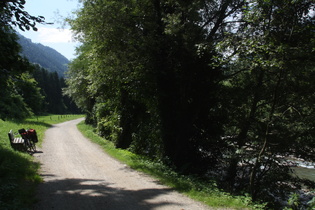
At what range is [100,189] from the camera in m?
7.24

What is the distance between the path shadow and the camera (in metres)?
6.00

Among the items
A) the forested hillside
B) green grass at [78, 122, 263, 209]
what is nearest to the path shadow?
green grass at [78, 122, 263, 209]

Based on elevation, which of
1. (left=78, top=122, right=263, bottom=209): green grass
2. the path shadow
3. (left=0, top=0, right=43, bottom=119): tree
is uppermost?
(left=0, top=0, right=43, bottom=119): tree

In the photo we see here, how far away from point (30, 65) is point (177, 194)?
597cm

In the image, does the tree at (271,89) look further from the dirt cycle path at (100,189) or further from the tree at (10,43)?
the tree at (10,43)

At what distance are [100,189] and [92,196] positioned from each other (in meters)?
0.65

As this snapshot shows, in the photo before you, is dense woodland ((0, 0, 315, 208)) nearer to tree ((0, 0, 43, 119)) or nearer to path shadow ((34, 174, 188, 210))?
tree ((0, 0, 43, 119))

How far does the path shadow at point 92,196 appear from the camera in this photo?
6.00m

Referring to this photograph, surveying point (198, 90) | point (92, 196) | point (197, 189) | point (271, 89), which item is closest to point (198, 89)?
point (198, 90)

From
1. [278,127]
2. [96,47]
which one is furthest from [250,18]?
[96,47]

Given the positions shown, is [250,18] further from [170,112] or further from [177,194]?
[170,112]

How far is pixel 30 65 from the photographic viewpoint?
24.4 ft

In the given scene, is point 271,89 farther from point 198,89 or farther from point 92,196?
point 92,196

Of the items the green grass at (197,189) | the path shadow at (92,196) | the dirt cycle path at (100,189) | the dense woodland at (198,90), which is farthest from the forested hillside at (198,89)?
the path shadow at (92,196)
